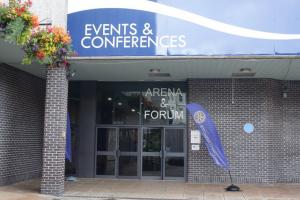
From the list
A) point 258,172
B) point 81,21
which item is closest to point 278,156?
point 258,172

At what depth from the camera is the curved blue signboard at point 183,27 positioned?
1327 centimetres

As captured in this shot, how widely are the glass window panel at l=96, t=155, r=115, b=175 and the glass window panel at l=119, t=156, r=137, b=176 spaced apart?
31cm

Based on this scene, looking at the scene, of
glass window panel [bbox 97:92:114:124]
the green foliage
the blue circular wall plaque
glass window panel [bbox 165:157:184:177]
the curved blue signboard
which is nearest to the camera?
the green foliage

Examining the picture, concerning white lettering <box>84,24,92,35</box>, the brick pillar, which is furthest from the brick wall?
the brick pillar

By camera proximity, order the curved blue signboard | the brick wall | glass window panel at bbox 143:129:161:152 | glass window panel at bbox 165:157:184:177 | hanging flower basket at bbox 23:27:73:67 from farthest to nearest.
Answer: glass window panel at bbox 143:129:161:152 < glass window panel at bbox 165:157:184:177 < the brick wall < the curved blue signboard < hanging flower basket at bbox 23:27:73:67

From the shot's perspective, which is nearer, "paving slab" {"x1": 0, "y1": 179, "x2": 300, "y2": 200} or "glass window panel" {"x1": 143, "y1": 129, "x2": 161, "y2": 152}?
"paving slab" {"x1": 0, "y1": 179, "x2": 300, "y2": 200}

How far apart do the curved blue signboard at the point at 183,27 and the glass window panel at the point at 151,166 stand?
530cm

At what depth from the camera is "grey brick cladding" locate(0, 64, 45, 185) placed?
14805 millimetres

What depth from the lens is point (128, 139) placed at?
58.4 ft

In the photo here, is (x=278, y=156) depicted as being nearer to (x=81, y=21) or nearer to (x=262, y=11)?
(x=262, y=11)

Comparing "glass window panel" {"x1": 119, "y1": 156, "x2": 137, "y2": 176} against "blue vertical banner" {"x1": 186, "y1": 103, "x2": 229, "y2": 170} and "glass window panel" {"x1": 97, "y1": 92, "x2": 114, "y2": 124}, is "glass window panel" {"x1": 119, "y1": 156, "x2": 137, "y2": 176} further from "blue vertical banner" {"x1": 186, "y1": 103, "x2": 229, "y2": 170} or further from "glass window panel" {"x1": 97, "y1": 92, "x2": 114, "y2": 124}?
"blue vertical banner" {"x1": 186, "y1": 103, "x2": 229, "y2": 170}

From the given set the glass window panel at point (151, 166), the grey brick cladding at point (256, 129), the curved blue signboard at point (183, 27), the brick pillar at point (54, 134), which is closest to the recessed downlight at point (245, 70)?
→ the grey brick cladding at point (256, 129)

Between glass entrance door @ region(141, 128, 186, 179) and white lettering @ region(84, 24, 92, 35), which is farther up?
white lettering @ region(84, 24, 92, 35)

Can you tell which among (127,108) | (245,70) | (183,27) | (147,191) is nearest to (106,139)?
(127,108)
